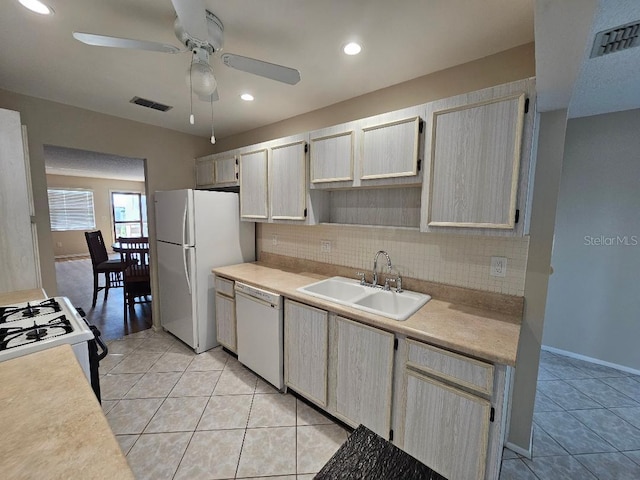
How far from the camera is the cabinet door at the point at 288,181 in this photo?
7.50 ft

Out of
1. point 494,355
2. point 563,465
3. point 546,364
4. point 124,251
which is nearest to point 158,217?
point 124,251

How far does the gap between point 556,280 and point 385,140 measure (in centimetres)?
266

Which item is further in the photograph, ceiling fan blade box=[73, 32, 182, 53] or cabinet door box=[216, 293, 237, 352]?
cabinet door box=[216, 293, 237, 352]

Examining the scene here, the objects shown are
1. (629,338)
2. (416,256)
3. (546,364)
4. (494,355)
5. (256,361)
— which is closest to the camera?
(494,355)

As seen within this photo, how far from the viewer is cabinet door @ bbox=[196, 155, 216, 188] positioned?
323 cm

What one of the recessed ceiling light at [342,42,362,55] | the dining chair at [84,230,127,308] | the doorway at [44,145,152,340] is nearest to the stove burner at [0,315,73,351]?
the recessed ceiling light at [342,42,362,55]

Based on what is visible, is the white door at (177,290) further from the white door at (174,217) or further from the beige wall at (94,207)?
the beige wall at (94,207)

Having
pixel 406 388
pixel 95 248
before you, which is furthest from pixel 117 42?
pixel 95 248

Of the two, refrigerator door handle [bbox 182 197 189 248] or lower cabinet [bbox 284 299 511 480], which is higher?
refrigerator door handle [bbox 182 197 189 248]

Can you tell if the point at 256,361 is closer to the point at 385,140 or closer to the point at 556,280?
the point at 385,140

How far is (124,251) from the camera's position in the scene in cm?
398

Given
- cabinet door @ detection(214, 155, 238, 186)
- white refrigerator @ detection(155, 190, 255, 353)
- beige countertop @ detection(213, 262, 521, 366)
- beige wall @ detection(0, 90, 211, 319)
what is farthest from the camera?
cabinet door @ detection(214, 155, 238, 186)

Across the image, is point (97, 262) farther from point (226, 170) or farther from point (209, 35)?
point (209, 35)

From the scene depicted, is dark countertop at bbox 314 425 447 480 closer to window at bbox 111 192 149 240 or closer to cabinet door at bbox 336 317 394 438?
cabinet door at bbox 336 317 394 438
